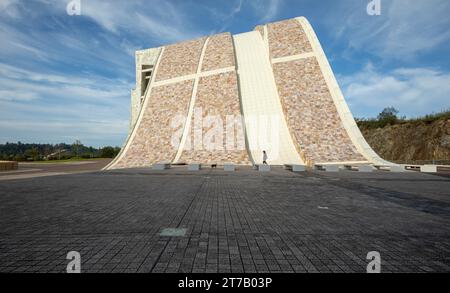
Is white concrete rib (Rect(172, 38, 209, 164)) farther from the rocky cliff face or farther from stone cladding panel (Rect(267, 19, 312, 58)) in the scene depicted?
the rocky cliff face

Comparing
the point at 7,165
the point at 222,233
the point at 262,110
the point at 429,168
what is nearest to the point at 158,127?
the point at 262,110

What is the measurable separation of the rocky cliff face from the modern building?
1306cm

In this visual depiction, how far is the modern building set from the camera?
24.9 meters

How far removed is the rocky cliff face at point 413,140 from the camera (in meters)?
30.4

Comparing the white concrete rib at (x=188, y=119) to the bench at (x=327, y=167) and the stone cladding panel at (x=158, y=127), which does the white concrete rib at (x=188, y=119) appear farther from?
the bench at (x=327, y=167)

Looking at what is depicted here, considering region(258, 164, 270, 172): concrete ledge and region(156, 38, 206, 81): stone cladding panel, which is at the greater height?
region(156, 38, 206, 81): stone cladding panel

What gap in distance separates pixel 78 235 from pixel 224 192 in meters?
5.55

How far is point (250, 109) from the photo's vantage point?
28250 mm

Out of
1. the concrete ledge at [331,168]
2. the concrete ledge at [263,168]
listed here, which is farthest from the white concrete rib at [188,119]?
the concrete ledge at [331,168]

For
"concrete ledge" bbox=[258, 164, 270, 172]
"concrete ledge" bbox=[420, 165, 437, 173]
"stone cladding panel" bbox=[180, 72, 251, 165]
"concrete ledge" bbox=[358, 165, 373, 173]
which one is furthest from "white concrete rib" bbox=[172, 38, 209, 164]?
"concrete ledge" bbox=[420, 165, 437, 173]

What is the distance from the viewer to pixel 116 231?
480 centimetres
